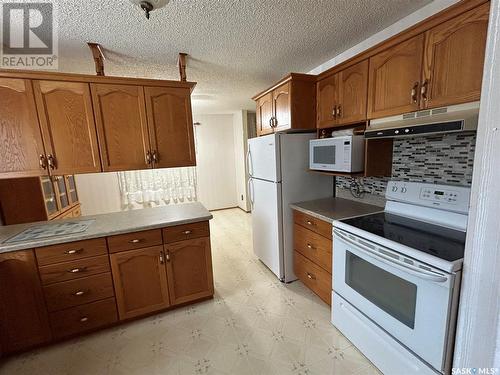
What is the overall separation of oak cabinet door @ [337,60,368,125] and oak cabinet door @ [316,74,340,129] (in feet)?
0.21

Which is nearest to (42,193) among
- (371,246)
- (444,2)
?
(371,246)

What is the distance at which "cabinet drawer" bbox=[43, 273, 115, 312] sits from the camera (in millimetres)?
1737

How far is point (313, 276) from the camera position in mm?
2174

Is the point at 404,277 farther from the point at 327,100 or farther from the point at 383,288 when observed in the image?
the point at 327,100

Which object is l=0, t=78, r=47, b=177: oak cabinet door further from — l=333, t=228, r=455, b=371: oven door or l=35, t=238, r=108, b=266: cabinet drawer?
l=333, t=228, r=455, b=371: oven door

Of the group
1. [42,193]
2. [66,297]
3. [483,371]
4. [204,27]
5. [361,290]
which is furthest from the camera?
[42,193]

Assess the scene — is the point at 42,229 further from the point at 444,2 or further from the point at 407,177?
the point at 444,2

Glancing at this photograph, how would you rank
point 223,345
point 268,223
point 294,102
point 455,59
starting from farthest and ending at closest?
point 268,223
point 294,102
point 223,345
point 455,59

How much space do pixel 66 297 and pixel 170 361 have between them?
0.96 meters

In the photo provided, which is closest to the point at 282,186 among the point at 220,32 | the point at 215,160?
the point at 220,32

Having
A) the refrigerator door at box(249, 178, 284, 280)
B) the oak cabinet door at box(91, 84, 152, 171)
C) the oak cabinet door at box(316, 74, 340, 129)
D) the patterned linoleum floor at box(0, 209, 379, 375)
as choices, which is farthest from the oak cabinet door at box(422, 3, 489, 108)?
the oak cabinet door at box(91, 84, 152, 171)

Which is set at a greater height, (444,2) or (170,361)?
(444,2)

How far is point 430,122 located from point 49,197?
3766mm

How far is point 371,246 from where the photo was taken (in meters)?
1.39
